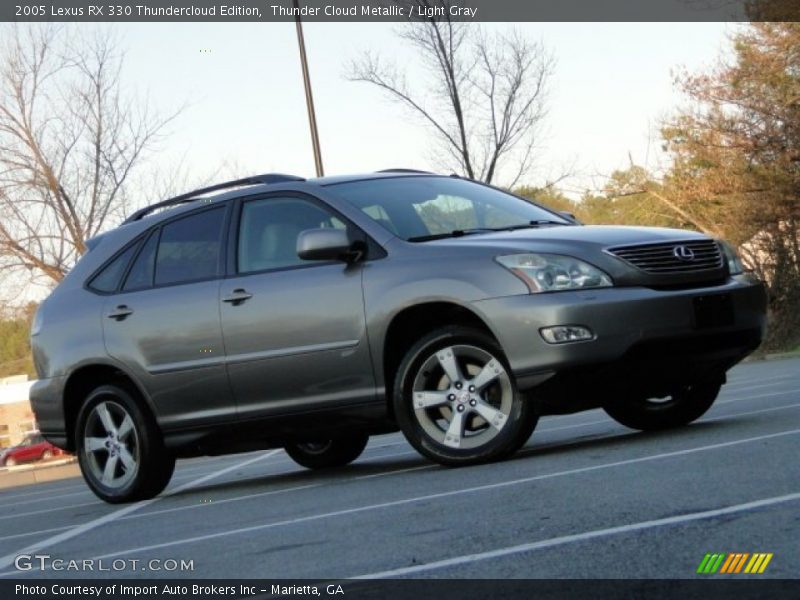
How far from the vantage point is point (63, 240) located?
31.3 metres

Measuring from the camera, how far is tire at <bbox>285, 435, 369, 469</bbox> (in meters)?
10.4

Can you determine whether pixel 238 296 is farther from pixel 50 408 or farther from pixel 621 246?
pixel 621 246

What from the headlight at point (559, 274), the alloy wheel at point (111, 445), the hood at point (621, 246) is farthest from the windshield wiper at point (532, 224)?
the alloy wheel at point (111, 445)

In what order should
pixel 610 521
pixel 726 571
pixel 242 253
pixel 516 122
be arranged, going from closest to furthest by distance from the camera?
1. pixel 726 571
2. pixel 610 521
3. pixel 242 253
4. pixel 516 122

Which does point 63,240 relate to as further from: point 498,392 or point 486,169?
point 498,392

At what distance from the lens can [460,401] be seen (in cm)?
797

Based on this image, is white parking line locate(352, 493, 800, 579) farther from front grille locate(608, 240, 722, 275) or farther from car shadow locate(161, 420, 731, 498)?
car shadow locate(161, 420, 731, 498)

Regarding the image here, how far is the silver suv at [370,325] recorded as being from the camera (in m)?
7.78

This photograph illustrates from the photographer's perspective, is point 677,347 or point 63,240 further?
point 63,240

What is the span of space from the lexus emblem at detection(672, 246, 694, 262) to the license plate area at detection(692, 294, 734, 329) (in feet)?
0.82

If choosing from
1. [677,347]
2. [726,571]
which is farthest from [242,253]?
[726,571]

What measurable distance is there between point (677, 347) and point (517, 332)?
0.88 meters

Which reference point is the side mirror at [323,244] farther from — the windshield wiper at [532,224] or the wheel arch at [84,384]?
the wheel arch at [84,384]

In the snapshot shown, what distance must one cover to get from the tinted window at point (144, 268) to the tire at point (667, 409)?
3078mm
